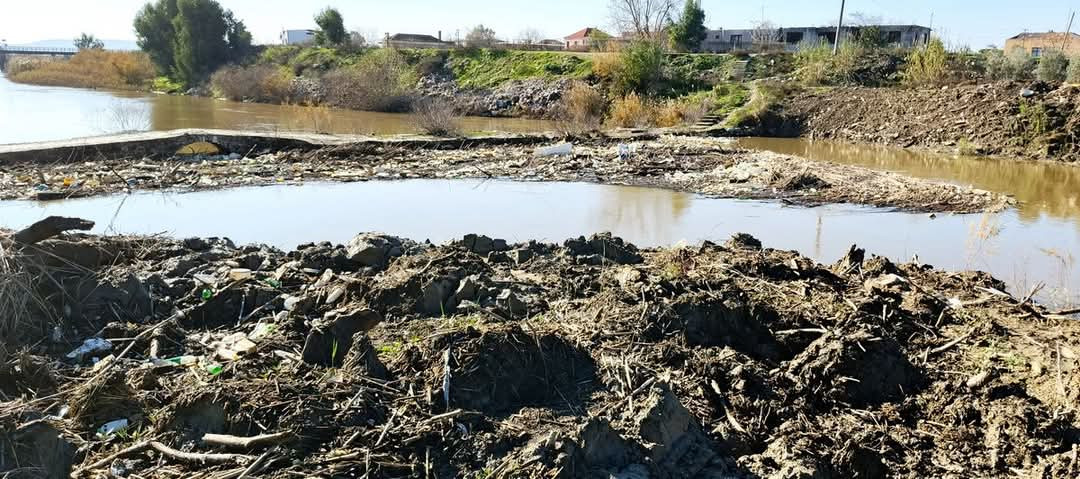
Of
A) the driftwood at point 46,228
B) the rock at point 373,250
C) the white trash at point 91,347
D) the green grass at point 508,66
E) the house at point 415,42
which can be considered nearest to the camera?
the white trash at point 91,347

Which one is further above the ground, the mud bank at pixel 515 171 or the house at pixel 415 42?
the house at pixel 415 42

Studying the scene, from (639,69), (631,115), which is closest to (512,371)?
(631,115)

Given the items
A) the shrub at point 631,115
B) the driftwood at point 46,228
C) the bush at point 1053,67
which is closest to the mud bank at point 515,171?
the shrub at point 631,115

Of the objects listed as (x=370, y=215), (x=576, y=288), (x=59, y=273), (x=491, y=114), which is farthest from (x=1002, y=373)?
(x=491, y=114)

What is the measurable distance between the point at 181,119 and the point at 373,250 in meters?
25.4

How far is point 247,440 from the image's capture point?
3.24 m

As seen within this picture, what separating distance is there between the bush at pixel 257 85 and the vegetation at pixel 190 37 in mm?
6275

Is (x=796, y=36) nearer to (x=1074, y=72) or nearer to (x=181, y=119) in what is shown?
(x=1074, y=72)

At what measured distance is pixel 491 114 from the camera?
108ft

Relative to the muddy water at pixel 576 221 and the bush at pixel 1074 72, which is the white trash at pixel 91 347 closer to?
the muddy water at pixel 576 221

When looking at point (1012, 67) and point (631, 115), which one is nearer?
point (631, 115)

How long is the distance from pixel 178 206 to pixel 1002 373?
10.3m

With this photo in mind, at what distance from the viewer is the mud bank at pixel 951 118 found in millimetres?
17234

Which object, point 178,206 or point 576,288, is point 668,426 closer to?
point 576,288
